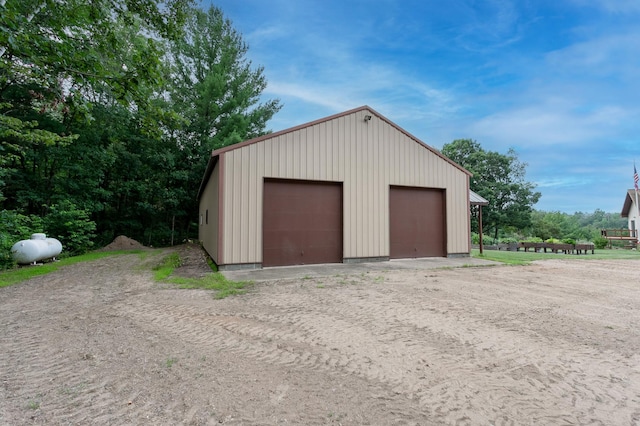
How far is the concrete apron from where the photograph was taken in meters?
6.79

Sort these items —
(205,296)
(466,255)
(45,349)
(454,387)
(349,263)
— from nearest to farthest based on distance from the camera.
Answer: (454,387)
(45,349)
(205,296)
(349,263)
(466,255)

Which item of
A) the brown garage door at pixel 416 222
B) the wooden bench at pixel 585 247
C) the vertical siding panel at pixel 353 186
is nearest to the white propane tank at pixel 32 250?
the vertical siding panel at pixel 353 186

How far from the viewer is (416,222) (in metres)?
9.97

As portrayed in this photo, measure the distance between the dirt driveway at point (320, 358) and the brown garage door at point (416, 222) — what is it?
454 cm

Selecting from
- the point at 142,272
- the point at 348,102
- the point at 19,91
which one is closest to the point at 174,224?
the point at 19,91

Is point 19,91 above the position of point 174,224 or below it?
above

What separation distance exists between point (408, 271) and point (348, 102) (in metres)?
12.2

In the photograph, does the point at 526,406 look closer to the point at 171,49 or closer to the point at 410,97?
the point at 410,97

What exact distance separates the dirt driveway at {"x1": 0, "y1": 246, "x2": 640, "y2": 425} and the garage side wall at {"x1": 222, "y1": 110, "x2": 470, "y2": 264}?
116 inches

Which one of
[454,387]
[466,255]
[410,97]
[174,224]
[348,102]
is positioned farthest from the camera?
[174,224]

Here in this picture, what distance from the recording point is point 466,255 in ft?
34.4

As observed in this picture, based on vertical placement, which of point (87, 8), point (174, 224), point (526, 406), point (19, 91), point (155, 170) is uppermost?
point (19, 91)

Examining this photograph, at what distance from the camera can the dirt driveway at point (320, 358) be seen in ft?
6.24

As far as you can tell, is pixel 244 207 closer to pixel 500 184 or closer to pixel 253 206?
pixel 253 206
